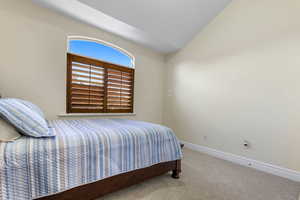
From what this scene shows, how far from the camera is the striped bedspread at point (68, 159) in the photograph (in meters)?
1.03

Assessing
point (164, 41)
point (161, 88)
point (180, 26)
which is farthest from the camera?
point (161, 88)

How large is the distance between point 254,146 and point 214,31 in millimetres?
2411

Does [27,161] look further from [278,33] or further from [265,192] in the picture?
[278,33]

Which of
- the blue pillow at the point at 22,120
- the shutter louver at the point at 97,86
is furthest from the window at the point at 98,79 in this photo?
the blue pillow at the point at 22,120

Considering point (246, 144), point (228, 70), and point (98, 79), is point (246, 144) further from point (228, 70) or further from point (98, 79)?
point (98, 79)

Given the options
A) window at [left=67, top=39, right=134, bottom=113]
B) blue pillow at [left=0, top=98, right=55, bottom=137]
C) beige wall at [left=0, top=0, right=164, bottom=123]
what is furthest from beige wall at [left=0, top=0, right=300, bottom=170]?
blue pillow at [left=0, top=98, right=55, bottom=137]

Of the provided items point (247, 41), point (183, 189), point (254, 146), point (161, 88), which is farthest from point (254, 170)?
point (161, 88)

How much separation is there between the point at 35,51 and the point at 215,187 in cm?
339

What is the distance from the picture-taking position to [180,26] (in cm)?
302

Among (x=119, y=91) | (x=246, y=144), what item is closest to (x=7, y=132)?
(x=119, y=91)

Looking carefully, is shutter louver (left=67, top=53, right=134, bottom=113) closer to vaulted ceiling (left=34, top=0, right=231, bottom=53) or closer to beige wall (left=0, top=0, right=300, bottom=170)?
beige wall (left=0, top=0, right=300, bottom=170)

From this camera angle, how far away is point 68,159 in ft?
4.01

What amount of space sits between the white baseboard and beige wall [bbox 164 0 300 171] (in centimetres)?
8

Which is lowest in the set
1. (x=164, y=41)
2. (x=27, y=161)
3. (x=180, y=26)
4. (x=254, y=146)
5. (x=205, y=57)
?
(x=254, y=146)
